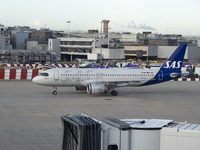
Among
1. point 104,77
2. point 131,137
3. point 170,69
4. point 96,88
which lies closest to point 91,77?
point 104,77

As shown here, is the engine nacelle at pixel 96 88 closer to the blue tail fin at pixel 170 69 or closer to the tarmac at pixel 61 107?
the tarmac at pixel 61 107

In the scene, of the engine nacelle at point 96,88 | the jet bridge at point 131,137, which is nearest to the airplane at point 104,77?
the engine nacelle at point 96,88

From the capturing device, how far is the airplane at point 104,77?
44031mm

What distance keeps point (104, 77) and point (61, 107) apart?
9833 millimetres

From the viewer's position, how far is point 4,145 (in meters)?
22.7

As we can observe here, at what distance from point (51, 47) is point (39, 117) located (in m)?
103

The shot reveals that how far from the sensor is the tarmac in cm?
2512

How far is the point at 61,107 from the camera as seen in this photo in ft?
122

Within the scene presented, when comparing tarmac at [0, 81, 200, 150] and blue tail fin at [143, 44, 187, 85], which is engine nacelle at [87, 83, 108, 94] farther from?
blue tail fin at [143, 44, 187, 85]

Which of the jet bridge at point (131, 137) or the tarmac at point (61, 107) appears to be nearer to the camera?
the jet bridge at point (131, 137)

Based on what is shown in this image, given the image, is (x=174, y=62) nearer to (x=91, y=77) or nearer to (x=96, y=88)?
(x=91, y=77)

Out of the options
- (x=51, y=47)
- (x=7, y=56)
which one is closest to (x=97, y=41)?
(x=51, y=47)

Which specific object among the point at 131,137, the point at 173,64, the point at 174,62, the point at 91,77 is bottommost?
the point at 131,137

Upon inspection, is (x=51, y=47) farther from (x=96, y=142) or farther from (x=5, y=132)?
(x=96, y=142)
